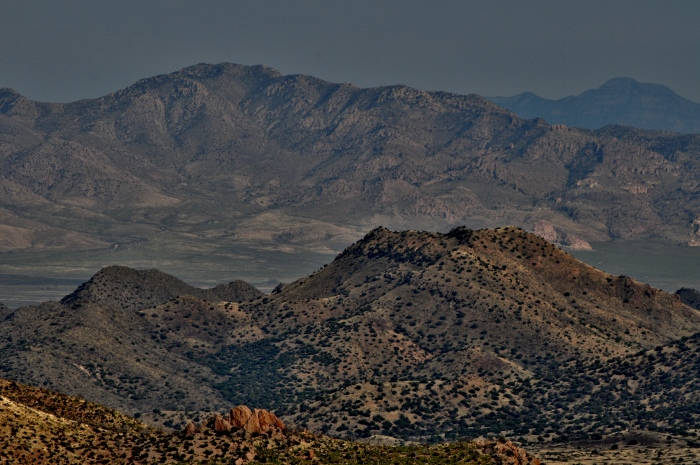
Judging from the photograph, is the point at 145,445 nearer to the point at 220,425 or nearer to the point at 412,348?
the point at 220,425

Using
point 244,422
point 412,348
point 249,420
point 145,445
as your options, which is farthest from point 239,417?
point 412,348

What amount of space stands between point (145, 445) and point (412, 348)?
93597 millimetres

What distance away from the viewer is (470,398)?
120688mm

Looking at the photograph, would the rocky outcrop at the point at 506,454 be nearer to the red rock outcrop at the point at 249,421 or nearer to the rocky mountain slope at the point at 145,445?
the rocky mountain slope at the point at 145,445

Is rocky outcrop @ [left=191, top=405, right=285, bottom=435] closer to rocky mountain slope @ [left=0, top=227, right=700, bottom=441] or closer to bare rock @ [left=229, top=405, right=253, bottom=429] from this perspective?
bare rock @ [left=229, top=405, right=253, bottom=429]

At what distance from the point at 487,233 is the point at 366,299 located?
2513cm

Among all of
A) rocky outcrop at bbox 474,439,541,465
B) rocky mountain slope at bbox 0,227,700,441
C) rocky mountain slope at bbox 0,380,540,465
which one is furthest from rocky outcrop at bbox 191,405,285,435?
rocky mountain slope at bbox 0,227,700,441

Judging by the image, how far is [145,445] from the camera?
60156mm

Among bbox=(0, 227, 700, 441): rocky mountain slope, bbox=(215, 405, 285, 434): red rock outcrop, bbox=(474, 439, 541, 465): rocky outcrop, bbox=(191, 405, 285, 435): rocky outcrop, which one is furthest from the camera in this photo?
bbox=(0, 227, 700, 441): rocky mountain slope

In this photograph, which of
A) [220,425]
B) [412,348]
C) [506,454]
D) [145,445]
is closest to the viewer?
[145,445]

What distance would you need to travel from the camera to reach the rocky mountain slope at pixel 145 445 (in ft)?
185

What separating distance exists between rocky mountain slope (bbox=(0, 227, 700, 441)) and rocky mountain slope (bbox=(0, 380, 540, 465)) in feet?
128

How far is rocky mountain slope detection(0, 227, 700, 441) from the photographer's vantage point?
115000mm

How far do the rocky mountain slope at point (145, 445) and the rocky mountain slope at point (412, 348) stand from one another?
128 ft
